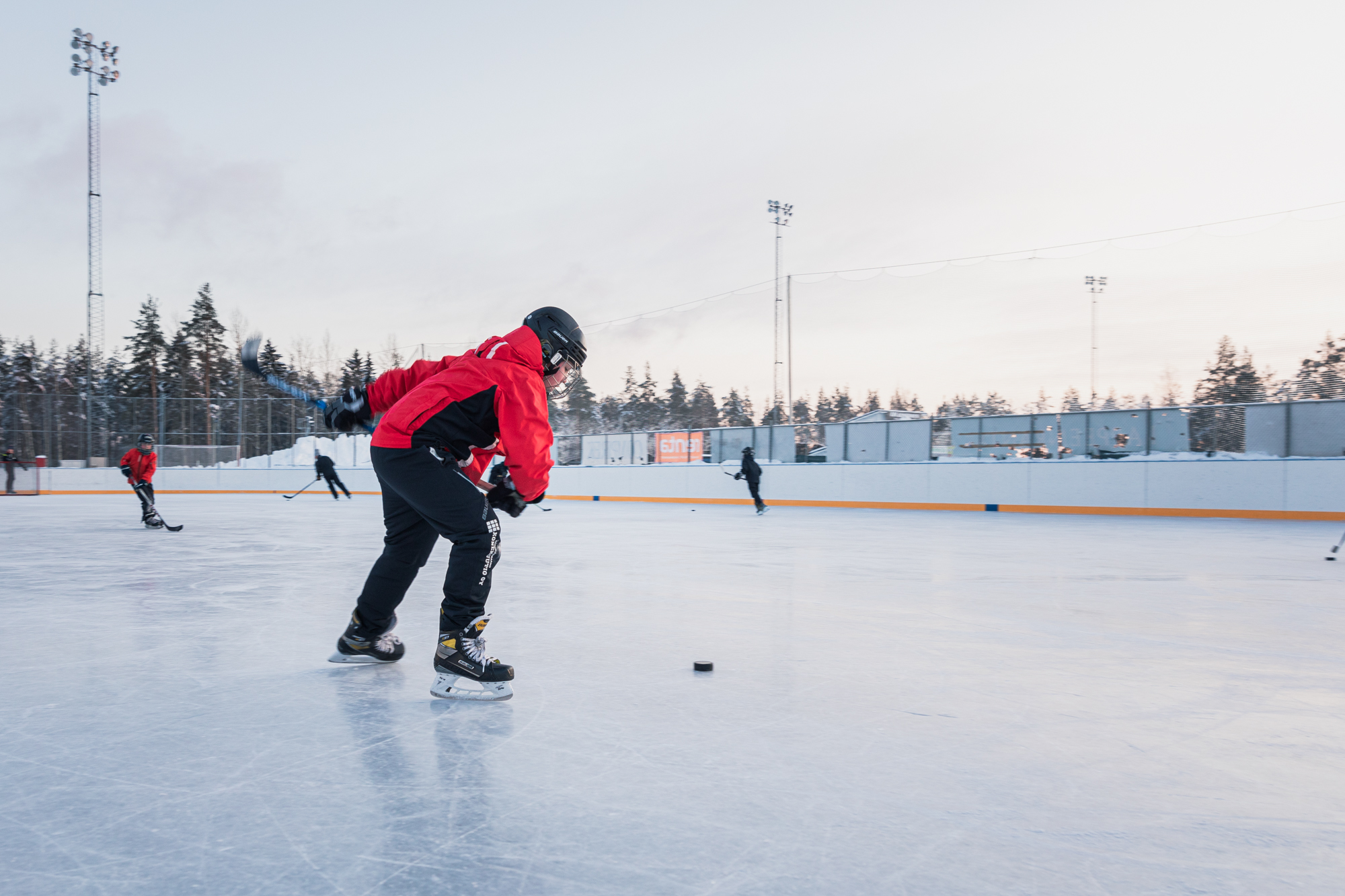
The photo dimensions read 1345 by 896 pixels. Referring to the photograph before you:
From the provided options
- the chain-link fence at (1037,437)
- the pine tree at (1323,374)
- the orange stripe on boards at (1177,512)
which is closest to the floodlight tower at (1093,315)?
the chain-link fence at (1037,437)

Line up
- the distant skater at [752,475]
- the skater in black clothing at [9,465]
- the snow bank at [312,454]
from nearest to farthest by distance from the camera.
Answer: the distant skater at [752,475] < the skater in black clothing at [9,465] < the snow bank at [312,454]

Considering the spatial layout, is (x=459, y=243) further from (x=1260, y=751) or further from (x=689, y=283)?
(x=1260, y=751)

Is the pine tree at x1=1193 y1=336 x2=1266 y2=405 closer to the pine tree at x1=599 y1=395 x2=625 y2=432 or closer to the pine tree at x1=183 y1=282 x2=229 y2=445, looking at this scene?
the pine tree at x1=599 y1=395 x2=625 y2=432

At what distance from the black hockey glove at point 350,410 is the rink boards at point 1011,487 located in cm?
1452

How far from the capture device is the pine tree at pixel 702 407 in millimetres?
25453

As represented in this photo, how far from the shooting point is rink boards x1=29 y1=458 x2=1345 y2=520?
47.3 ft

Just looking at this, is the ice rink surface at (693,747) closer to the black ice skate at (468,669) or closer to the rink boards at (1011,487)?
the black ice skate at (468,669)

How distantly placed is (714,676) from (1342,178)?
2116cm

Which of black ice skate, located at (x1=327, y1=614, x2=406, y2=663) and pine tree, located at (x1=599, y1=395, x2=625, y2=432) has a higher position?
pine tree, located at (x1=599, y1=395, x2=625, y2=432)

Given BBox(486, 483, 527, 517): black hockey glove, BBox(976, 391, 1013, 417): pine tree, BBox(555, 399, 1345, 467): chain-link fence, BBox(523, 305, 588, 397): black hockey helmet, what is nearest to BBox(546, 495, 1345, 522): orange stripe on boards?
BBox(555, 399, 1345, 467): chain-link fence

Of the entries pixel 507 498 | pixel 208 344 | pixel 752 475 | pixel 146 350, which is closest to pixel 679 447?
pixel 752 475

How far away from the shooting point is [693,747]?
2254 millimetres

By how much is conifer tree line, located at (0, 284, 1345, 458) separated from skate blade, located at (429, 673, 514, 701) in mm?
1181

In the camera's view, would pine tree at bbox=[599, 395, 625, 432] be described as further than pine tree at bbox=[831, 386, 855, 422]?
Yes
